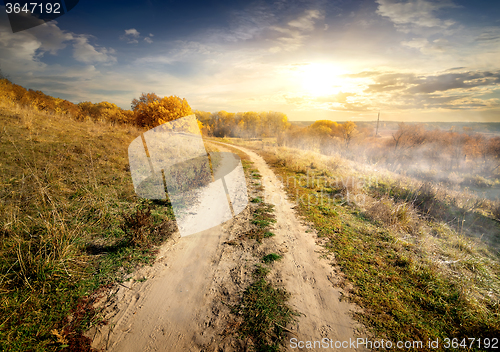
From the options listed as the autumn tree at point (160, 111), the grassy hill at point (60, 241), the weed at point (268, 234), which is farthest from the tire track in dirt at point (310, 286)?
the autumn tree at point (160, 111)

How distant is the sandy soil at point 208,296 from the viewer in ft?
9.91

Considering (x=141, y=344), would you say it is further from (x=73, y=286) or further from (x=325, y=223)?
(x=325, y=223)

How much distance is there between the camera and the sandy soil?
9.91ft

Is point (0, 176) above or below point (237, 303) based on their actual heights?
above

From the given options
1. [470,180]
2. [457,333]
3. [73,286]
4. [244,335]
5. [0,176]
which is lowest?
[470,180]

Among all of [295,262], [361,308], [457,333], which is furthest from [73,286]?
[457,333]

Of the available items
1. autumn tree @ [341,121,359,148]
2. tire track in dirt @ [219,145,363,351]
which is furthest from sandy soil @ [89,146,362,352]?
autumn tree @ [341,121,359,148]

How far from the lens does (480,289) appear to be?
434 centimetres

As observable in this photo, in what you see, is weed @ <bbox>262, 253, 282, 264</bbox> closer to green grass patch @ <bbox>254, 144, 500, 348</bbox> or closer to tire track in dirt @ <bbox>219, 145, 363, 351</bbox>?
tire track in dirt @ <bbox>219, 145, 363, 351</bbox>

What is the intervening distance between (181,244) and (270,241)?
2.68 m

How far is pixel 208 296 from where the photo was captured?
12.6ft

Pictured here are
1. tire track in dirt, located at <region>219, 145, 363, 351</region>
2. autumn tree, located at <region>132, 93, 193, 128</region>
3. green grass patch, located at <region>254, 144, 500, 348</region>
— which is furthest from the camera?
autumn tree, located at <region>132, 93, 193, 128</region>

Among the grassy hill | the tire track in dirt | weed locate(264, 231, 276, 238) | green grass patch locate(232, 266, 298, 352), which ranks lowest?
the tire track in dirt

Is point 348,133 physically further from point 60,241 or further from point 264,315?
point 60,241
